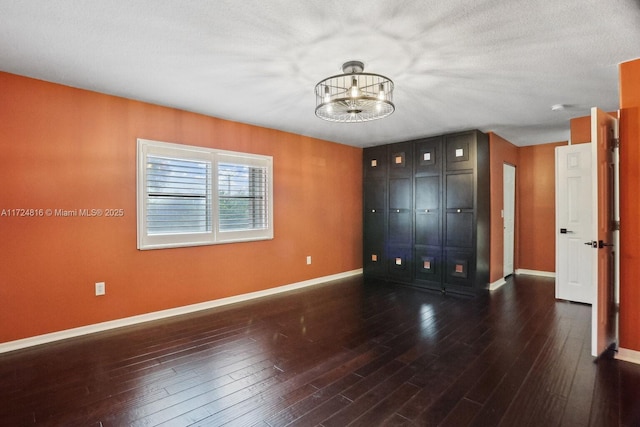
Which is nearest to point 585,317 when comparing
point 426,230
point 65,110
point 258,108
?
point 426,230

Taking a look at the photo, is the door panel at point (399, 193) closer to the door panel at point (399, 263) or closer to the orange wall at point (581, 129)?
the door panel at point (399, 263)

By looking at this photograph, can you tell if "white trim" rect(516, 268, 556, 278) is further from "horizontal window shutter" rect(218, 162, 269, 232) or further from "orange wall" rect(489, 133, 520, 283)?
"horizontal window shutter" rect(218, 162, 269, 232)

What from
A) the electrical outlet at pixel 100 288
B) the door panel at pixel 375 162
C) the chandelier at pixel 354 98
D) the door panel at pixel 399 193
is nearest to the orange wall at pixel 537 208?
the door panel at pixel 399 193

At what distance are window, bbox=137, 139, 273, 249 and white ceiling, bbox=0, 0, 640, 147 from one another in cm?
65

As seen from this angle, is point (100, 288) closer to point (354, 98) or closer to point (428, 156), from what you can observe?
point (354, 98)

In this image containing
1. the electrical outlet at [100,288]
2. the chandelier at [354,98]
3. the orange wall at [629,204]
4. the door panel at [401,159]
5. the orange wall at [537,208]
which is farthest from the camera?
the orange wall at [537,208]

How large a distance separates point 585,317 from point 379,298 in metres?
2.31

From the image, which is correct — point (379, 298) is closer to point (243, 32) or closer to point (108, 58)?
point (243, 32)

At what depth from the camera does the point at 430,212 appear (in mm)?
4945

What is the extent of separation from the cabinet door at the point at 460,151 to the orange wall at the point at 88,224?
8.93 ft

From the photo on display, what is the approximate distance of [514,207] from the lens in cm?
573

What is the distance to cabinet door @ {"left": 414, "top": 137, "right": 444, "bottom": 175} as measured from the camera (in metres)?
4.85

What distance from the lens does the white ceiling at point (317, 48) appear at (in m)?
1.84

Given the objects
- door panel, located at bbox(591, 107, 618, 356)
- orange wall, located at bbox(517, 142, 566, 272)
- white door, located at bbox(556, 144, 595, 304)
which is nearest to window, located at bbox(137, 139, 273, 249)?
door panel, located at bbox(591, 107, 618, 356)
